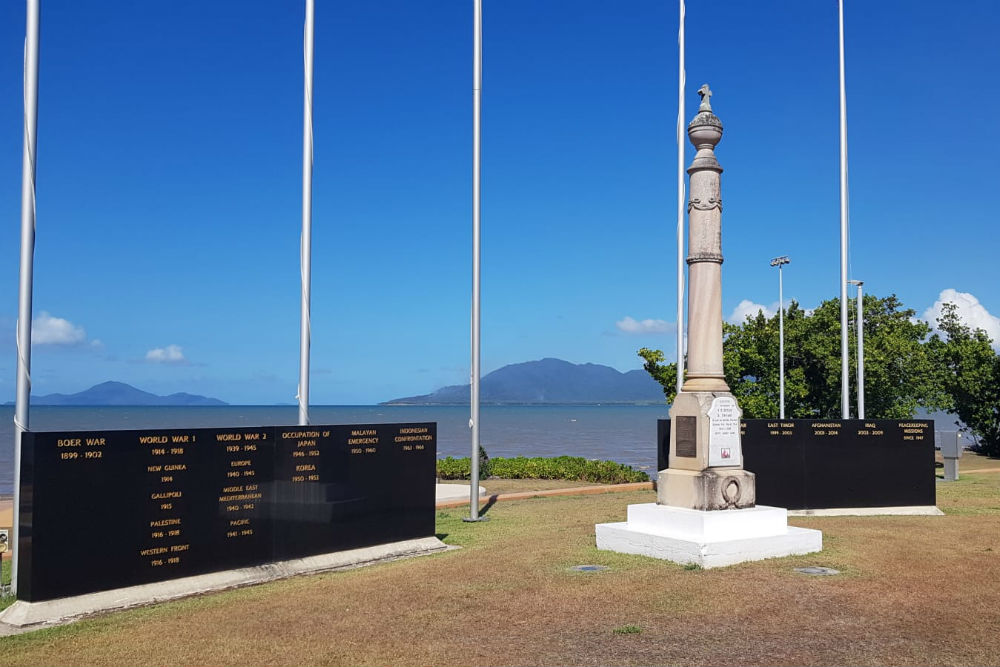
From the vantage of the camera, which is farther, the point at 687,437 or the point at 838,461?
the point at 838,461

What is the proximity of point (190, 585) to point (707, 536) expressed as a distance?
629 cm

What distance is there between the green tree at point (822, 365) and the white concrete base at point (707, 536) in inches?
745

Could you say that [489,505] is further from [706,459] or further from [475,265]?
[706,459]

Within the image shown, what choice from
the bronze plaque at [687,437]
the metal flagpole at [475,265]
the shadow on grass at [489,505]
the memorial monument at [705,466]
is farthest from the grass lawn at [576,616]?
the shadow on grass at [489,505]

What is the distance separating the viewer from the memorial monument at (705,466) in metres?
11.6

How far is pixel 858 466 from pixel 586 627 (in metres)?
10.7

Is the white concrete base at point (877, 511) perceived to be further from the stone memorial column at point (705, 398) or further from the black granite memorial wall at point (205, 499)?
the black granite memorial wall at point (205, 499)

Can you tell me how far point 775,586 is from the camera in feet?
32.0

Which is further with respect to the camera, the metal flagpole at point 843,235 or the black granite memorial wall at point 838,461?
the metal flagpole at point 843,235

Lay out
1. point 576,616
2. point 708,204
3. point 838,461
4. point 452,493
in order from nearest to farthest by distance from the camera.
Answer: point 576,616 < point 708,204 < point 838,461 < point 452,493

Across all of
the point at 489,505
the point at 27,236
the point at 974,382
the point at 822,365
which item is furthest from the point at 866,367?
the point at 27,236

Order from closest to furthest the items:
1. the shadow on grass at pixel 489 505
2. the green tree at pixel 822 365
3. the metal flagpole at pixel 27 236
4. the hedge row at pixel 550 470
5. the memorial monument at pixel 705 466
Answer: the metal flagpole at pixel 27 236, the memorial monument at pixel 705 466, the shadow on grass at pixel 489 505, the hedge row at pixel 550 470, the green tree at pixel 822 365

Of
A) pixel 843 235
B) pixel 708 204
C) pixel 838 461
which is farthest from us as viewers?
Answer: pixel 843 235

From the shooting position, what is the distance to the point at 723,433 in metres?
12.5
